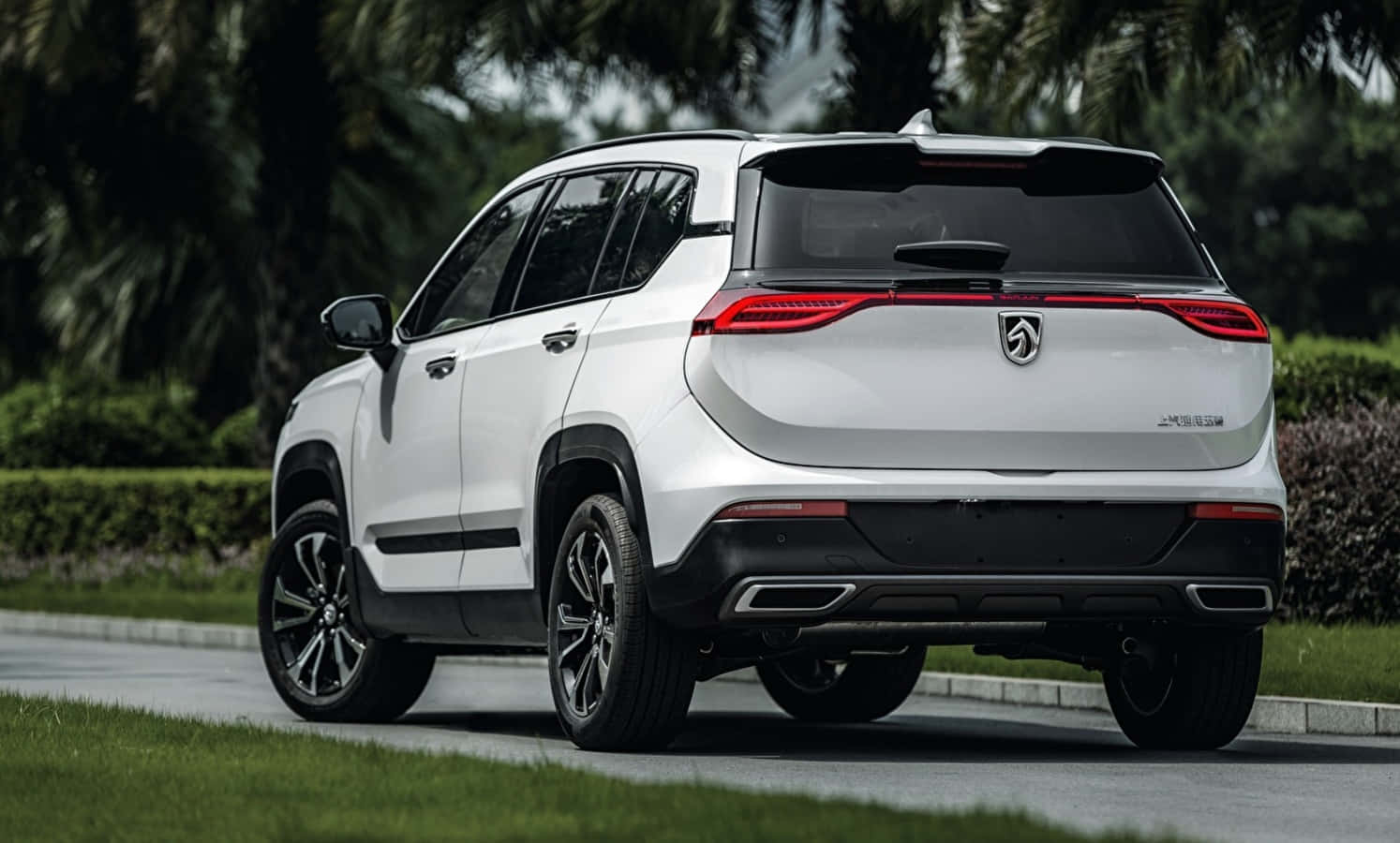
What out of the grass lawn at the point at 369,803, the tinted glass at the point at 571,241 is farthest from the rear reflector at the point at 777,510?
the tinted glass at the point at 571,241

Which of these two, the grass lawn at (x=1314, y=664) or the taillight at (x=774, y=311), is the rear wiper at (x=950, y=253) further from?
the grass lawn at (x=1314, y=664)

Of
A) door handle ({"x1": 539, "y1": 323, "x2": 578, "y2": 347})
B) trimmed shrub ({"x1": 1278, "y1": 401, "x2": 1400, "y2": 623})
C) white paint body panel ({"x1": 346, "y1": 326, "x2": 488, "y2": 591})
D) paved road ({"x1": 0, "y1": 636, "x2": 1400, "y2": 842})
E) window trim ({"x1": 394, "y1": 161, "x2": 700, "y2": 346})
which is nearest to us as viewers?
paved road ({"x1": 0, "y1": 636, "x2": 1400, "y2": 842})

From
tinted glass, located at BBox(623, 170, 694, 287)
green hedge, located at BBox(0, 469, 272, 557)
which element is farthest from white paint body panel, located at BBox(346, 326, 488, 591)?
green hedge, located at BBox(0, 469, 272, 557)

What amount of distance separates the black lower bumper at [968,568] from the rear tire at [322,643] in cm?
274

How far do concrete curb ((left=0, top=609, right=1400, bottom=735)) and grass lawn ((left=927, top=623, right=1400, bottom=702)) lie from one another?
7.0 inches

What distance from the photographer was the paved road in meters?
7.35

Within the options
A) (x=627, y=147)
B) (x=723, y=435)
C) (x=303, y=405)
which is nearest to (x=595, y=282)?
(x=627, y=147)

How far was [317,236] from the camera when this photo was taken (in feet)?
76.7

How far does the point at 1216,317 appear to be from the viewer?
8352mm

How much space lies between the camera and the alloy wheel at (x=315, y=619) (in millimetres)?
10789

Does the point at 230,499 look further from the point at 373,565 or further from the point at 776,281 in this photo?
the point at 776,281

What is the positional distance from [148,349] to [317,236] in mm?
16300

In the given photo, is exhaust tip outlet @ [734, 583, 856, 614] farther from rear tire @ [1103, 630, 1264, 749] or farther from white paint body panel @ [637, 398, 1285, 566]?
rear tire @ [1103, 630, 1264, 749]

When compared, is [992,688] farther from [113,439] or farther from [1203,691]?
[113,439]
